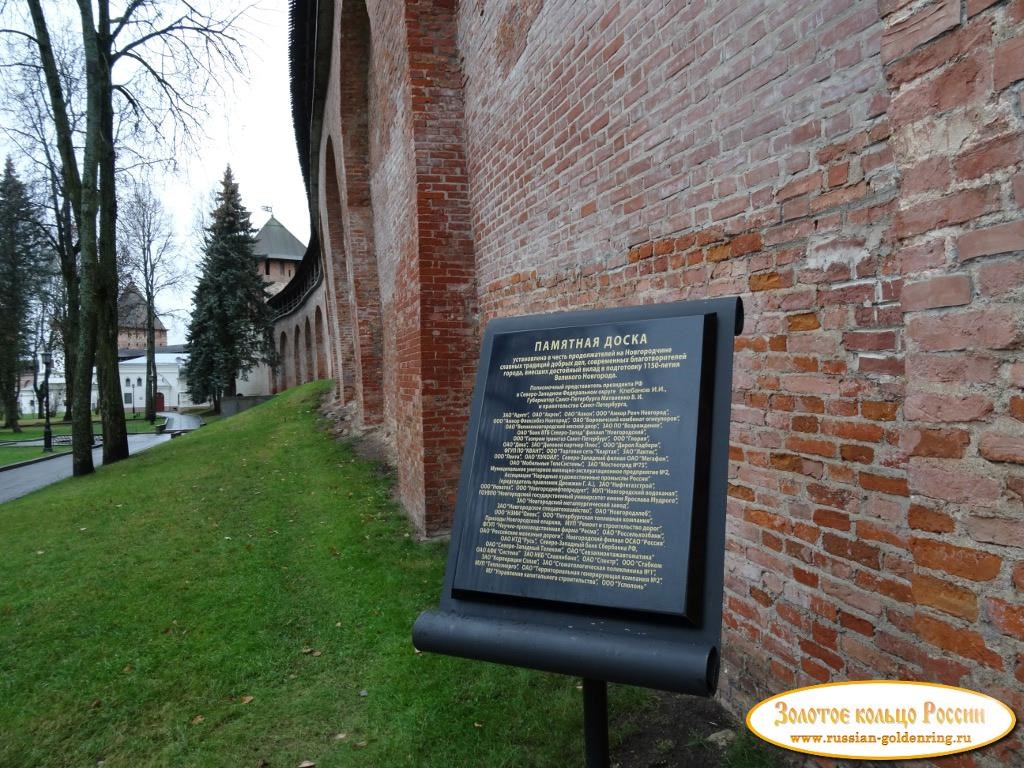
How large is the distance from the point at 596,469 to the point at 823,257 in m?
1.23

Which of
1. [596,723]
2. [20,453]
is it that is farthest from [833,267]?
[20,453]

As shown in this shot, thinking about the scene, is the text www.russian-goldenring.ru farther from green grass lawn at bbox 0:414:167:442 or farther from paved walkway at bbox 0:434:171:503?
green grass lawn at bbox 0:414:167:442

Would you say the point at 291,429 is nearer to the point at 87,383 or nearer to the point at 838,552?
the point at 87,383

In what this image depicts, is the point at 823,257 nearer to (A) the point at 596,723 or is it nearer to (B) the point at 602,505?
(B) the point at 602,505

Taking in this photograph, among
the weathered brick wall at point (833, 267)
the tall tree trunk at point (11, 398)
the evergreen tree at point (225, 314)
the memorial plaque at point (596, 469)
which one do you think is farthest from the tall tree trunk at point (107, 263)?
the tall tree trunk at point (11, 398)

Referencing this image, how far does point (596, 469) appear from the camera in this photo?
200 cm

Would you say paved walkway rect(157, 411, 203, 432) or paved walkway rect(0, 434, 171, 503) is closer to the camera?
paved walkway rect(0, 434, 171, 503)

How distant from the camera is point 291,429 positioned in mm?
13523

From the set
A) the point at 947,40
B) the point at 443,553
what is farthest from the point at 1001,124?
the point at 443,553

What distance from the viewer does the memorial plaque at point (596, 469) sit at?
184 centimetres

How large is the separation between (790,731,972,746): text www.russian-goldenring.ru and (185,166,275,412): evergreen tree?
34243 millimetres

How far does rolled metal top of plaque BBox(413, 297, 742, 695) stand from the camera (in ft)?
5.85

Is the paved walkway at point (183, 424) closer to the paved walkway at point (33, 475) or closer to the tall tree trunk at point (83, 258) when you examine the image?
the paved walkway at point (33, 475)

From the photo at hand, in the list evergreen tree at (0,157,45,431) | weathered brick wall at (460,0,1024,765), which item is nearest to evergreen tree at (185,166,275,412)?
evergreen tree at (0,157,45,431)
